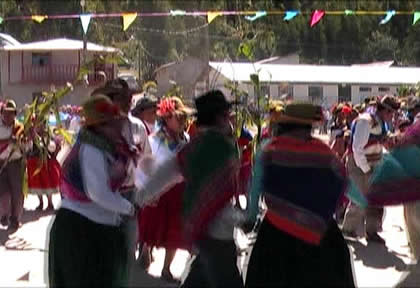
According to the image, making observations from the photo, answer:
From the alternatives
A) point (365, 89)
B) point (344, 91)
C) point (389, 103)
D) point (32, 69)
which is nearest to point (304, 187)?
point (389, 103)

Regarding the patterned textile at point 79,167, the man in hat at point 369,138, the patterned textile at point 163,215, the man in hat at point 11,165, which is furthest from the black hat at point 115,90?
the man in hat at point 11,165

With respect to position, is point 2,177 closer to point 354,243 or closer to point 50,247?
point 354,243

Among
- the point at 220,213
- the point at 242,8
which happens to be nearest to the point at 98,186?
the point at 220,213

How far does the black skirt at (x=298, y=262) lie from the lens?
→ 4973 millimetres

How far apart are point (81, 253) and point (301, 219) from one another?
4.10 ft

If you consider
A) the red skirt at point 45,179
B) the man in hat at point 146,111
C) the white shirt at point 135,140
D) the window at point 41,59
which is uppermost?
the window at point 41,59

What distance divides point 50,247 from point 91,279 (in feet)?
1.01

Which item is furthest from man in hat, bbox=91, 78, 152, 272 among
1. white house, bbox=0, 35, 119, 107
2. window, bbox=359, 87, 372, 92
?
window, bbox=359, 87, 372, 92

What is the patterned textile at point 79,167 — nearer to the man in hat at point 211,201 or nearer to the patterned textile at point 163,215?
the man in hat at point 211,201

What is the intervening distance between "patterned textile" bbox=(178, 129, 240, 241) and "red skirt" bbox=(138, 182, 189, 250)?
5.20 feet

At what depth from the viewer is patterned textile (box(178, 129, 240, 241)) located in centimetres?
525

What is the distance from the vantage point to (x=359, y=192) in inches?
228

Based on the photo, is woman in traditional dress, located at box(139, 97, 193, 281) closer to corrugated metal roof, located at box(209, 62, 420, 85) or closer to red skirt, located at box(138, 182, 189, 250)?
red skirt, located at box(138, 182, 189, 250)

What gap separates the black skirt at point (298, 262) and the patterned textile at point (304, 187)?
57 millimetres
